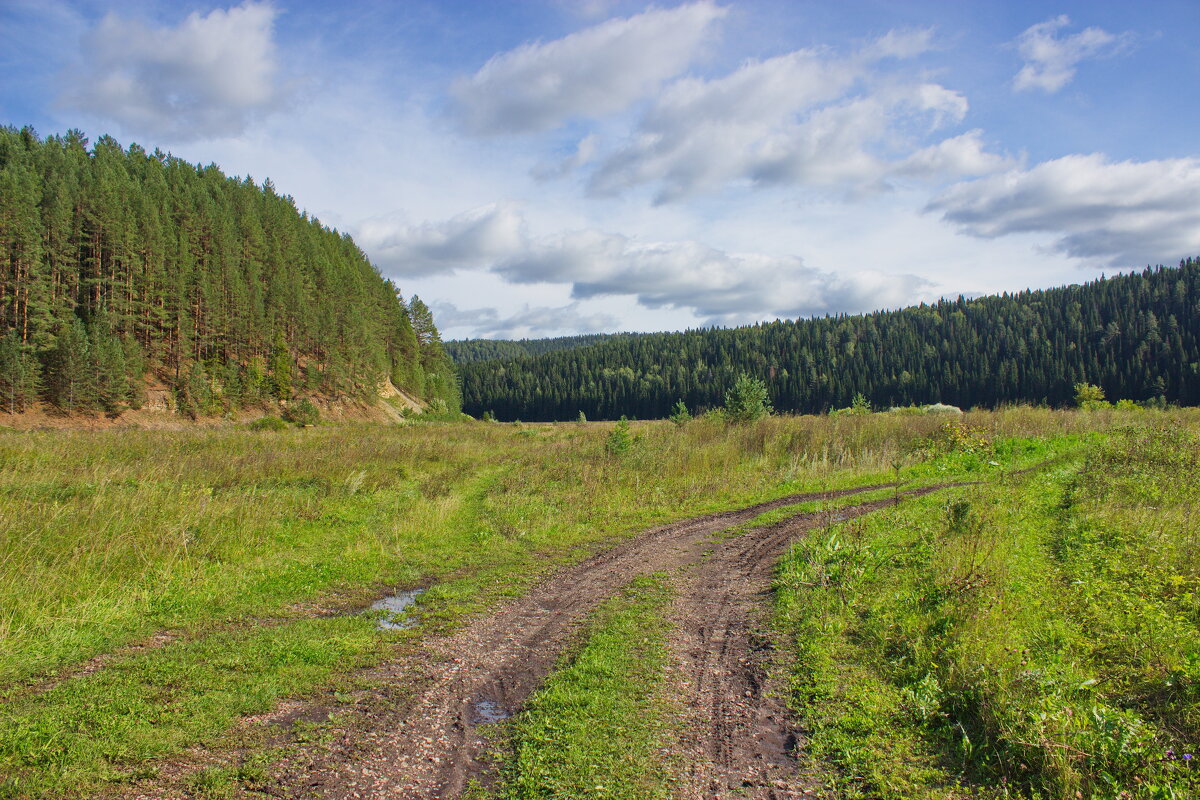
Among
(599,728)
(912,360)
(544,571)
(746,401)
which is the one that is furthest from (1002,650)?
(912,360)

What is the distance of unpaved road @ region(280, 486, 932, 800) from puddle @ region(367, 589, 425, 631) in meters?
0.77

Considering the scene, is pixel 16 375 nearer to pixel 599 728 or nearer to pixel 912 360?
pixel 599 728

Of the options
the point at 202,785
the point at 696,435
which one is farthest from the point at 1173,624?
the point at 696,435

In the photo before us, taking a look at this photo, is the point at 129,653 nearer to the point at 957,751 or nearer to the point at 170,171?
the point at 957,751

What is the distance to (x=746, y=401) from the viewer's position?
24594 mm

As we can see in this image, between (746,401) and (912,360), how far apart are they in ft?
369

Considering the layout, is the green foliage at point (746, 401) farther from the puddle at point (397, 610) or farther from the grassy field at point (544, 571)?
the puddle at point (397, 610)

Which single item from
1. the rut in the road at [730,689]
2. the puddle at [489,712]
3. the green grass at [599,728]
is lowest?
the rut in the road at [730,689]

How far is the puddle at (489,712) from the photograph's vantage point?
460 centimetres

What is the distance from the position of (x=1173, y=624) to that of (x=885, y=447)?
1369 cm

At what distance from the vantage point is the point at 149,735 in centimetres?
413

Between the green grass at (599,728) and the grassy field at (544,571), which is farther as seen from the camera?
the grassy field at (544,571)

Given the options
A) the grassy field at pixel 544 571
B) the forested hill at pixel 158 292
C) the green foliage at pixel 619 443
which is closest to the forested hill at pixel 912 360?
the forested hill at pixel 158 292

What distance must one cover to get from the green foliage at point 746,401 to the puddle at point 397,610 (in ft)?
59.0
